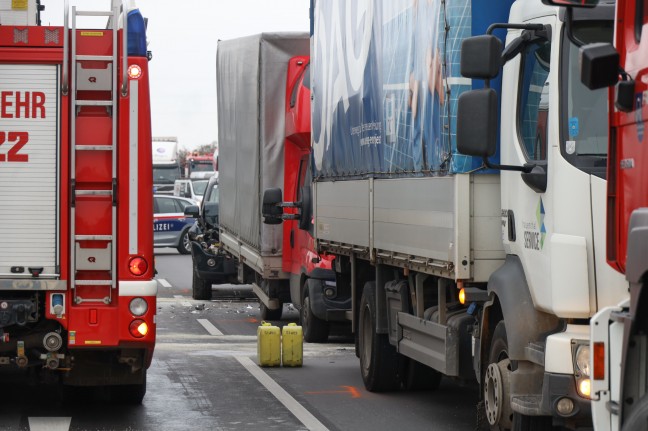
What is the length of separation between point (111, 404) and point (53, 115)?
2890 mm

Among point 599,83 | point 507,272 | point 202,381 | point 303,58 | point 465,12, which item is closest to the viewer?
point 599,83

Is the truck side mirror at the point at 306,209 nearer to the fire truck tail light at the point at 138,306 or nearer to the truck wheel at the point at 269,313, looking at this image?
the truck wheel at the point at 269,313

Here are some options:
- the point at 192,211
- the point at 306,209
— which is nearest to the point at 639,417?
the point at 306,209

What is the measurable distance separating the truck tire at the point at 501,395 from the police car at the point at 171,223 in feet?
101

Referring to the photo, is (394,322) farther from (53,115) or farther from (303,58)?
(303,58)

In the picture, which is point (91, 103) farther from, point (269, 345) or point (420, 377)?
point (269, 345)

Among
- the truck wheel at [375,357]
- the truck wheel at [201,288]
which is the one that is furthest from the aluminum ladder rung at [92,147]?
the truck wheel at [201,288]

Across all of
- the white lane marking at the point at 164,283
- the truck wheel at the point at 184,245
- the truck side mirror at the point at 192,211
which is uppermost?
the truck side mirror at the point at 192,211

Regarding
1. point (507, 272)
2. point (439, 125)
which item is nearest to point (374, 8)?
point (439, 125)

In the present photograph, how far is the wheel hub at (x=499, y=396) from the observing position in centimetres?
837

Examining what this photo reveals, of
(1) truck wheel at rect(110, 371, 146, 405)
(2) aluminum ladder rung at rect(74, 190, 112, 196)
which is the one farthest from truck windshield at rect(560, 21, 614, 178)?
(1) truck wheel at rect(110, 371, 146, 405)

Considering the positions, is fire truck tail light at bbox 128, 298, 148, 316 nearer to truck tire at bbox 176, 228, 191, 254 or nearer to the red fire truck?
the red fire truck

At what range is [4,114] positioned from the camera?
32.9ft

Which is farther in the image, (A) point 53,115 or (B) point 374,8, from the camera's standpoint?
(B) point 374,8
